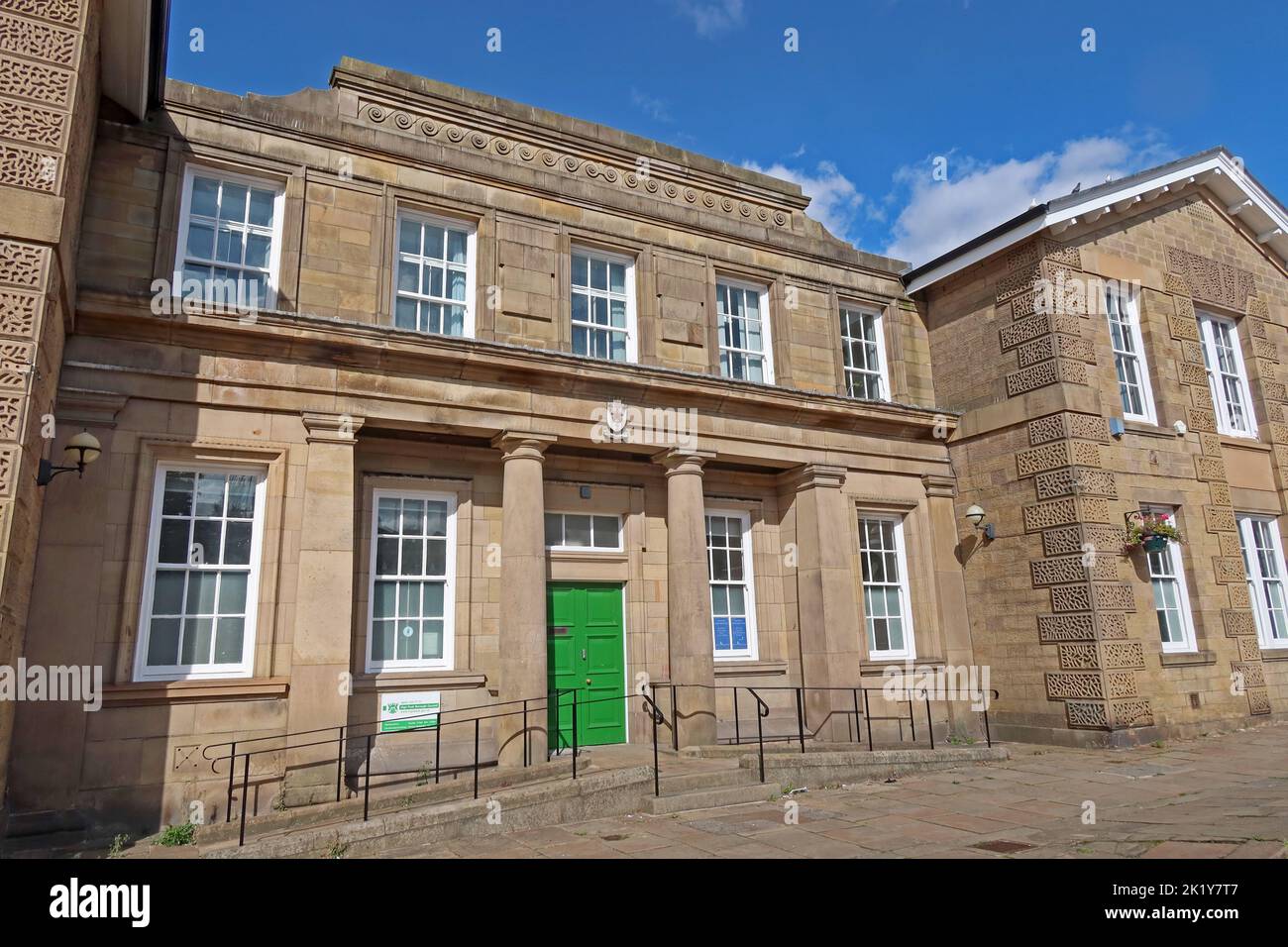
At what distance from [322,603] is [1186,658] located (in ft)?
42.8

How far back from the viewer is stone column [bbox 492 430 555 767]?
10078mm

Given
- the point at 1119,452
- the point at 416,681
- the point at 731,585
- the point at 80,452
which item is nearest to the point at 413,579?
the point at 416,681

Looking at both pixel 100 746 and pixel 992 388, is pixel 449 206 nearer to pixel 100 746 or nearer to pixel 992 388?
pixel 100 746

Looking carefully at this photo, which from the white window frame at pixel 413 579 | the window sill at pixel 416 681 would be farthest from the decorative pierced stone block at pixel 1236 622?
the white window frame at pixel 413 579

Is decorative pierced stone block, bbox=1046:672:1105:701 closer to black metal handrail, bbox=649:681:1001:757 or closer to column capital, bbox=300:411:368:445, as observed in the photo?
black metal handrail, bbox=649:681:1001:757

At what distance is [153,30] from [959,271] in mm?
12580

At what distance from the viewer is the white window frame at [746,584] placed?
12898 mm

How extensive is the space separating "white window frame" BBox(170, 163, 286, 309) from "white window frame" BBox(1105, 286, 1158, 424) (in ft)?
43.6

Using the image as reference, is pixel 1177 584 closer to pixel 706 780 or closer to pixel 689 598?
pixel 689 598

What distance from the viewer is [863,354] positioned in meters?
14.8

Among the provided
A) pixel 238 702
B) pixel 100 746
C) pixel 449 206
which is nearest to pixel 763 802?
pixel 238 702

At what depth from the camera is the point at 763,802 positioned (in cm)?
898

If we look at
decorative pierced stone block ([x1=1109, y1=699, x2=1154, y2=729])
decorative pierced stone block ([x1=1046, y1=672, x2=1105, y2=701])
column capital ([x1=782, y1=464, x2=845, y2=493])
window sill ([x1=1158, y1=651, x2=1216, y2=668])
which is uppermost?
column capital ([x1=782, y1=464, x2=845, y2=493])

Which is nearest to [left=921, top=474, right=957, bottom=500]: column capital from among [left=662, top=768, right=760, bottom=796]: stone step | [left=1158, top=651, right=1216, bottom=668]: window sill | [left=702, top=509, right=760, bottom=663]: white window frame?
[left=702, top=509, right=760, bottom=663]: white window frame
